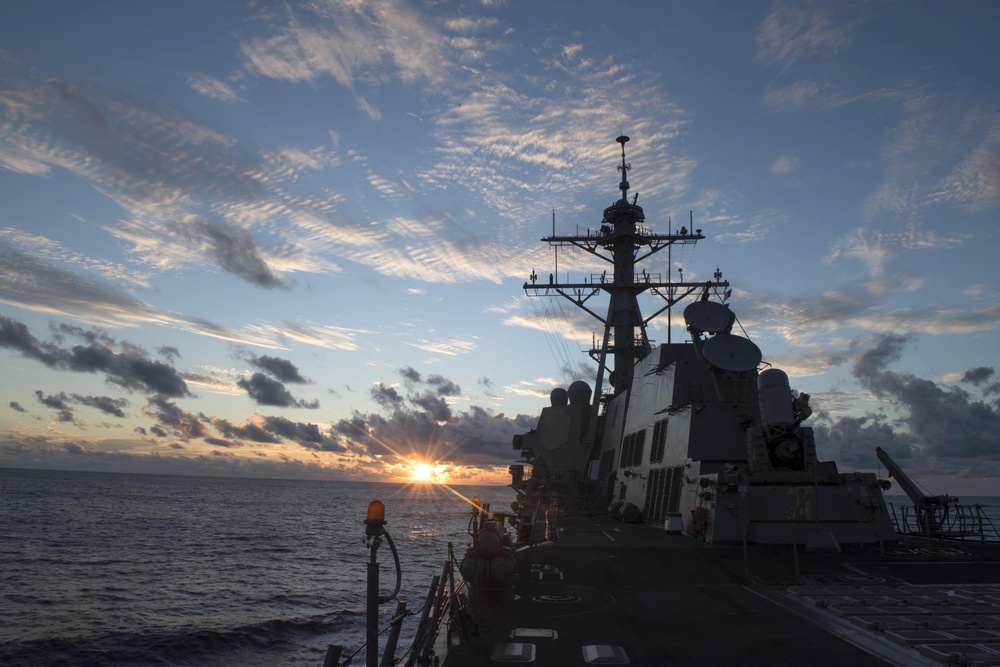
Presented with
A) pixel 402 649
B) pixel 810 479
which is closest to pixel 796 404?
pixel 810 479

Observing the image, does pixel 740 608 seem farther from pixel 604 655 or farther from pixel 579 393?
pixel 579 393

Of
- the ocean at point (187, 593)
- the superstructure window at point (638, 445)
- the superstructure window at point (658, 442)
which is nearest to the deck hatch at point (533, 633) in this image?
the ocean at point (187, 593)

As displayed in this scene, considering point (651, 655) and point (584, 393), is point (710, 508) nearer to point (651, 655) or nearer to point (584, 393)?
point (651, 655)

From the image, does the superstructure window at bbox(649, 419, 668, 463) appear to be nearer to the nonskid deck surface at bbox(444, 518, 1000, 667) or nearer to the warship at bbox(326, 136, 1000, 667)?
the warship at bbox(326, 136, 1000, 667)

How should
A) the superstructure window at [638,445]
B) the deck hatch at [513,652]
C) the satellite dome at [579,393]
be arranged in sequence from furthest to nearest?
the satellite dome at [579,393] < the superstructure window at [638,445] < the deck hatch at [513,652]

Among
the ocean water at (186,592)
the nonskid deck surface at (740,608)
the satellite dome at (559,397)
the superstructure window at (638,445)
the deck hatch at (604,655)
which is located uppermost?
the satellite dome at (559,397)

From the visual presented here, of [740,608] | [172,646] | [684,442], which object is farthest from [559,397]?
[740,608]

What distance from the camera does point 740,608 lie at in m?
10.7

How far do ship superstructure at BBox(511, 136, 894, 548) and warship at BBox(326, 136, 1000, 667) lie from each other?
0.21ft

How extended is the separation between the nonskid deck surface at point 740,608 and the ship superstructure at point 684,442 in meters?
1.15

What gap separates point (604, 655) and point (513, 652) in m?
1.06

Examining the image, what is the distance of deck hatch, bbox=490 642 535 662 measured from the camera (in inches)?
312

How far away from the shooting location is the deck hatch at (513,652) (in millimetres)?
7918

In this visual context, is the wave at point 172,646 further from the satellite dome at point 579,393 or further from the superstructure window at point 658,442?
the satellite dome at point 579,393
